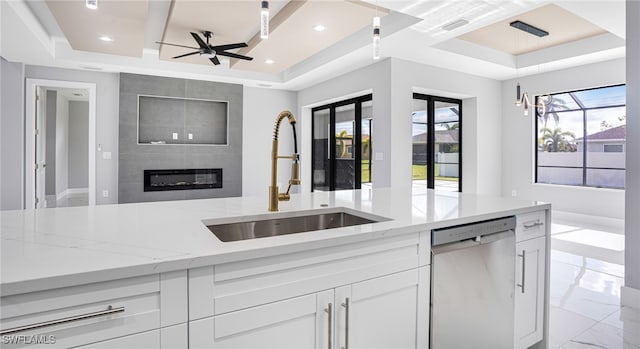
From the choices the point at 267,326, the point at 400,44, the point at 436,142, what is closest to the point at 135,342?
the point at 267,326

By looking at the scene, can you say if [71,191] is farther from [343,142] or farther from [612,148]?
[612,148]

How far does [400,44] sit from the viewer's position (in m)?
4.42

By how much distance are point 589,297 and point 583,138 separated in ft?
13.6

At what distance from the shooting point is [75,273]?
0.80 meters

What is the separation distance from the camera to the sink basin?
1569mm

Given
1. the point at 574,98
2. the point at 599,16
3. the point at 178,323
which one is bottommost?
the point at 178,323

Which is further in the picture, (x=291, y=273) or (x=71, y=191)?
(x=71, y=191)

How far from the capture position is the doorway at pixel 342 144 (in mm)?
5973

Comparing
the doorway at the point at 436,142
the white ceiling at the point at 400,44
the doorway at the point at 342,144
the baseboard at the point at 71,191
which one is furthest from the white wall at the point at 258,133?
the baseboard at the point at 71,191

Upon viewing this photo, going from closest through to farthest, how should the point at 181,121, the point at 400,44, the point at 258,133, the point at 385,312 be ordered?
the point at 385,312, the point at 400,44, the point at 181,121, the point at 258,133

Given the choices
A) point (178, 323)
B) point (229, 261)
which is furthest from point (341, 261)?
point (178, 323)

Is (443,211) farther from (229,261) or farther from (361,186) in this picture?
(361,186)

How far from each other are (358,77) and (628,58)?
3.45m

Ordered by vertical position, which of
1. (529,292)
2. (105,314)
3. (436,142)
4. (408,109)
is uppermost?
(408,109)
